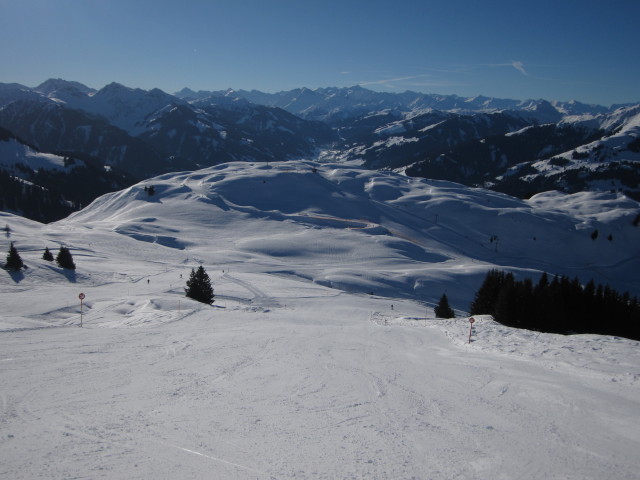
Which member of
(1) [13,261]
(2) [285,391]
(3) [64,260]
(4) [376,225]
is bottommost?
(3) [64,260]

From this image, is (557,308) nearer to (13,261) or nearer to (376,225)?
(13,261)

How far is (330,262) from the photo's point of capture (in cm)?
8206

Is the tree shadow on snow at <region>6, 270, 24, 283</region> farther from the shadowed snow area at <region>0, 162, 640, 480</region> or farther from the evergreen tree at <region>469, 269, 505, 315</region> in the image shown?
the evergreen tree at <region>469, 269, 505, 315</region>

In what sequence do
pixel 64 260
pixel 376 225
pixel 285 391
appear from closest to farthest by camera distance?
1. pixel 285 391
2. pixel 64 260
3. pixel 376 225

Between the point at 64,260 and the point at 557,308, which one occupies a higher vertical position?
the point at 557,308

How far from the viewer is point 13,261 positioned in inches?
1470

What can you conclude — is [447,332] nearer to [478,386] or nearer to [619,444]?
[478,386]

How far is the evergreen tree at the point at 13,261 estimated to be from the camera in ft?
122

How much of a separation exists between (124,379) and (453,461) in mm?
10427

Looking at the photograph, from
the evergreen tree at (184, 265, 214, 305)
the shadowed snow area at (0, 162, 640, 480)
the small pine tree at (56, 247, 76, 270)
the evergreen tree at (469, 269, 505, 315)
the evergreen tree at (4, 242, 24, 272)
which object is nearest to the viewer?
the shadowed snow area at (0, 162, 640, 480)

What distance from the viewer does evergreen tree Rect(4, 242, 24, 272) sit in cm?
3712

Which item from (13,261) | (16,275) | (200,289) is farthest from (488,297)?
(13,261)

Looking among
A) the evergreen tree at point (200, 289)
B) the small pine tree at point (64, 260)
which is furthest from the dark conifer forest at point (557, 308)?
the small pine tree at point (64, 260)

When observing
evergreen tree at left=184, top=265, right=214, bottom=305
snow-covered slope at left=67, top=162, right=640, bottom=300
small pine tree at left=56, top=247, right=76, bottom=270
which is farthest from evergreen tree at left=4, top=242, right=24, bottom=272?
snow-covered slope at left=67, top=162, right=640, bottom=300
